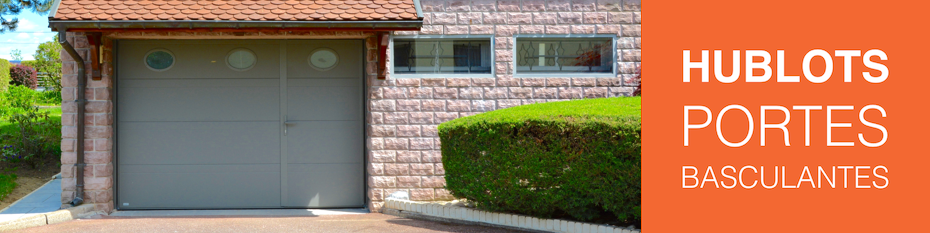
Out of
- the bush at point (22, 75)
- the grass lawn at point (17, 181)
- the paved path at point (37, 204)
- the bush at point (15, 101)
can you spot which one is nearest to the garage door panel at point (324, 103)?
the paved path at point (37, 204)

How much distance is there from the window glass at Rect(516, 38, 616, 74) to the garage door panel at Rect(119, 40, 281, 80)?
2.64 m

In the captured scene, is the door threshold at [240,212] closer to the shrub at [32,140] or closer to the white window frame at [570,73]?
the white window frame at [570,73]

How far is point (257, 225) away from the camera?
6.59 m

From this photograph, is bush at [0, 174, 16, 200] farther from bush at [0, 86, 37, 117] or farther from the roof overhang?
the roof overhang

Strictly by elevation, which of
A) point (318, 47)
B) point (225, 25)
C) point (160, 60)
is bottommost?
point (160, 60)

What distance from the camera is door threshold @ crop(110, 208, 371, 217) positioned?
729cm

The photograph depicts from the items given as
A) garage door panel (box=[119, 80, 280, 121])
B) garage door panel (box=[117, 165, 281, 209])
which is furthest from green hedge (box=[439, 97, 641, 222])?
garage door panel (box=[117, 165, 281, 209])

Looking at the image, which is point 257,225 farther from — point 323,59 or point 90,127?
point 90,127

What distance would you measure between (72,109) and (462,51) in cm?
400

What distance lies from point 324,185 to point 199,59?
1.87 meters

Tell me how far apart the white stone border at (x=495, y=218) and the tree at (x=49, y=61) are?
14.1 meters

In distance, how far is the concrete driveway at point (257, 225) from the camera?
630 centimetres

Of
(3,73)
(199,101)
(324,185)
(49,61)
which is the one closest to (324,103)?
(324,185)

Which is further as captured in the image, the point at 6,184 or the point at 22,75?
the point at 22,75
